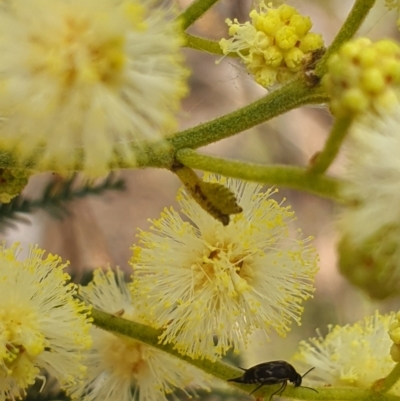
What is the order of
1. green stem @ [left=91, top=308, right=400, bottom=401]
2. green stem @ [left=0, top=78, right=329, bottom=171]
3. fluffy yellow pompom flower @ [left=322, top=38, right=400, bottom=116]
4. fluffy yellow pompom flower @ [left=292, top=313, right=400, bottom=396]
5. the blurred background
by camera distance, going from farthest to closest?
the blurred background → fluffy yellow pompom flower @ [left=292, top=313, right=400, bottom=396] → green stem @ [left=91, top=308, right=400, bottom=401] → green stem @ [left=0, top=78, right=329, bottom=171] → fluffy yellow pompom flower @ [left=322, top=38, right=400, bottom=116]

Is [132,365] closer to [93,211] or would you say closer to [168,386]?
[168,386]

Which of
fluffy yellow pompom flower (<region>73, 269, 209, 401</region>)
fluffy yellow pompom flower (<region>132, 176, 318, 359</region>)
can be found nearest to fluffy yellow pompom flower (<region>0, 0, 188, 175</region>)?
fluffy yellow pompom flower (<region>132, 176, 318, 359</region>)

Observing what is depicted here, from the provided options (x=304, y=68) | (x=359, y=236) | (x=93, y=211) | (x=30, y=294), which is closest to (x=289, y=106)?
(x=304, y=68)

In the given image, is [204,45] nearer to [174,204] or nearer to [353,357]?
[353,357]

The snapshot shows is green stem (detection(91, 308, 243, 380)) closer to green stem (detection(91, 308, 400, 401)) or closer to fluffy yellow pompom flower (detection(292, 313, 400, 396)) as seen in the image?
green stem (detection(91, 308, 400, 401))

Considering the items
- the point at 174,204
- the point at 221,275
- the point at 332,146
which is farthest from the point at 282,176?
the point at 174,204

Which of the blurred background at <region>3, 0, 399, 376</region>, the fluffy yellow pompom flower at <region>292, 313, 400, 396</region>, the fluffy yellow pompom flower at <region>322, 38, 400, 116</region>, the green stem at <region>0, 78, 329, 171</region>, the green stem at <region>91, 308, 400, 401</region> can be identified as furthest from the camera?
the blurred background at <region>3, 0, 399, 376</region>

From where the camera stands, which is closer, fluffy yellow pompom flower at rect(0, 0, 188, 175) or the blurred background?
fluffy yellow pompom flower at rect(0, 0, 188, 175)
